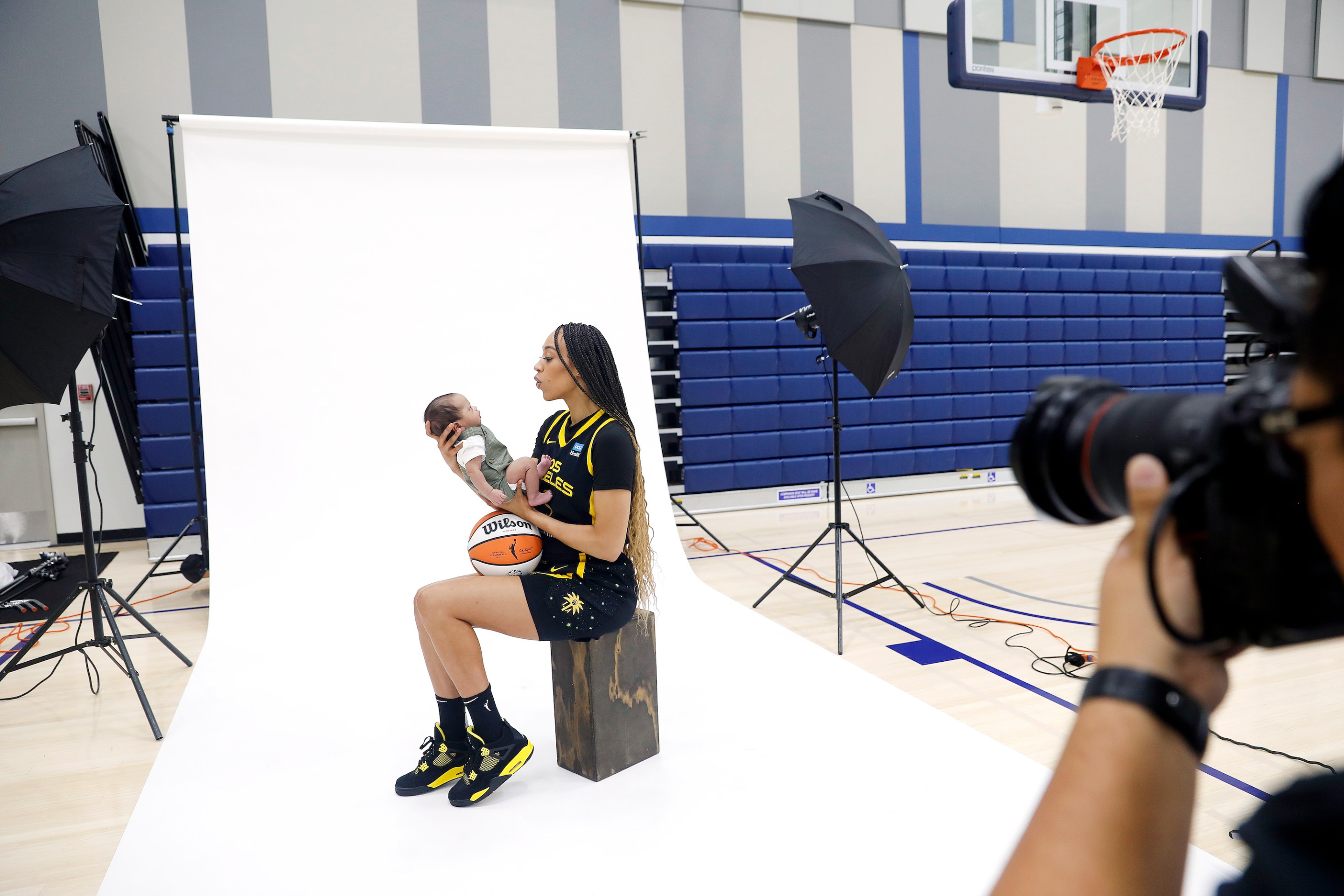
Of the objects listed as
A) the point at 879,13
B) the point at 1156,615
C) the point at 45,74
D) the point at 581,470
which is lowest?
the point at 581,470

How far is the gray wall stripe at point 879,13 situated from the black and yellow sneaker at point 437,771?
5.88 m

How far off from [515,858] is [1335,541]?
164cm

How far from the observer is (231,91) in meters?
4.86

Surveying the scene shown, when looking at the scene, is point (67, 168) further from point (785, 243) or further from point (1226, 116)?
point (1226, 116)

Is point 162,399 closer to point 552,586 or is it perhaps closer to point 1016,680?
point 552,586

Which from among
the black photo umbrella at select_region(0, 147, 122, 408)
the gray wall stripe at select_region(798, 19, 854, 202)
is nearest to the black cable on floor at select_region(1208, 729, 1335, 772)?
the black photo umbrella at select_region(0, 147, 122, 408)

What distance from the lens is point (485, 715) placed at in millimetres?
1846

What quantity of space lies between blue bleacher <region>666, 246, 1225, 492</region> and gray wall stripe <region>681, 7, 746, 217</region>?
1.64 feet

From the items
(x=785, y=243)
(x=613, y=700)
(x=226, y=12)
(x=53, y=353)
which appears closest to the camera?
(x=613, y=700)

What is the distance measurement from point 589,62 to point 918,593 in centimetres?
414

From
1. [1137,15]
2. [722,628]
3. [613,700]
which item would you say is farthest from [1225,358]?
[613,700]

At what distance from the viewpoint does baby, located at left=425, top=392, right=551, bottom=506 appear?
5.96 feet

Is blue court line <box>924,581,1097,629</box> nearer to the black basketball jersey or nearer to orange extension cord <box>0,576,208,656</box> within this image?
the black basketball jersey

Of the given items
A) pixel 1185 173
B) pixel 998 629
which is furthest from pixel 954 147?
pixel 998 629
